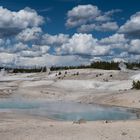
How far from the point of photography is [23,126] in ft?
73.6

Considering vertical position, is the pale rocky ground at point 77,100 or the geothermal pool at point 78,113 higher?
the pale rocky ground at point 77,100

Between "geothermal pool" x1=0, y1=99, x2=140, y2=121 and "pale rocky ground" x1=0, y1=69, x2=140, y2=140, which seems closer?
"pale rocky ground" x1=0, y1=69, x2=140, y2=140

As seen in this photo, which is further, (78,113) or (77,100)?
(77,100)

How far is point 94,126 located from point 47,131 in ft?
10.7

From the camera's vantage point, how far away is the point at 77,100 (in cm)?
5141

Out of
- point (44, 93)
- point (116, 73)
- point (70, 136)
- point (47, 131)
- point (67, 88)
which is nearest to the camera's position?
point (70, 136)

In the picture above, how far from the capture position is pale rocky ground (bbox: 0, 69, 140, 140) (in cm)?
1978

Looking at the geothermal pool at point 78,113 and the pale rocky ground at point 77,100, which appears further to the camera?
the geothermal pool at point 78,113

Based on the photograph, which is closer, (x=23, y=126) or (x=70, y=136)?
(x=70, y=136)

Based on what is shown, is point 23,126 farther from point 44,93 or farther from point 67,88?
point 67,88

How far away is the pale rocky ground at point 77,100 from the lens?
19781 millimetres

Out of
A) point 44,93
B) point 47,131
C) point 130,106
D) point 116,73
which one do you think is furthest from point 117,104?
point 116,73

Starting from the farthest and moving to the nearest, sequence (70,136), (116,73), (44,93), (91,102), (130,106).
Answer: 1. (116,73)
2. (44,93)
3. (91,102)
4. (130,106)
5. (70,136)

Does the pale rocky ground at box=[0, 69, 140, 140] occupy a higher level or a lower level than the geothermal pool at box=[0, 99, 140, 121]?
higher
